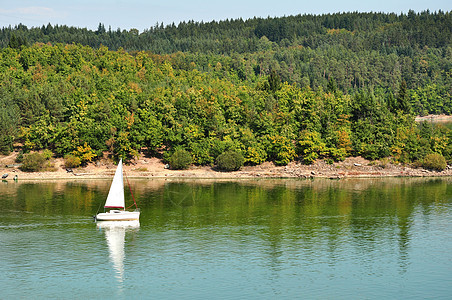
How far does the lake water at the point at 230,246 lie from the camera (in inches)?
2343

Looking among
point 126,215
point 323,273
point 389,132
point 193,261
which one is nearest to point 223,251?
point 193,261

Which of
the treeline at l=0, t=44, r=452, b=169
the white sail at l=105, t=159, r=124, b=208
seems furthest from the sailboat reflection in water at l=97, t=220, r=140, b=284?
the treeline at l=0, t=44, r=452, b=169

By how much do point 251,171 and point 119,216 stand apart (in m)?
65.9

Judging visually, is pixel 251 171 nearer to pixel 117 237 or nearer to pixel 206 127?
pixel 206 127

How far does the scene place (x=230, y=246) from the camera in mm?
75188

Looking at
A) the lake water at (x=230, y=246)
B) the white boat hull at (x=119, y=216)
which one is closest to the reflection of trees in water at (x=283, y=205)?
the lake water at (x=230, y=246)

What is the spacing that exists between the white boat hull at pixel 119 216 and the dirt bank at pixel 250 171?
178 feet

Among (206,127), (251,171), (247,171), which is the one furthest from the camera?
(206,127)

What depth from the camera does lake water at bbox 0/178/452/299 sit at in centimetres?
5950

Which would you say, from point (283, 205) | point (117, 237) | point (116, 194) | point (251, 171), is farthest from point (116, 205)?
point (251, 171)

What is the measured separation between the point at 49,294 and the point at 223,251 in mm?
24809

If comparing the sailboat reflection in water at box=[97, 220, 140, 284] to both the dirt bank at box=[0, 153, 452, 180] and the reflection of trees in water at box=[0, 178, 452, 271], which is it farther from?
the dirt bank at box=[0, 153, 452, 180]

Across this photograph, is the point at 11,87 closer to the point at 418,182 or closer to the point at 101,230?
the point at 101,230

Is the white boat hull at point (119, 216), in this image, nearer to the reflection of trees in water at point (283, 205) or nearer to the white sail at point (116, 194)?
the white sail at point (116, 194)
